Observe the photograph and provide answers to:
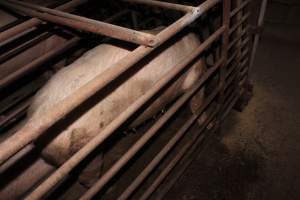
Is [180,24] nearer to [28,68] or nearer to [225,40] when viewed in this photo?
[225,40]

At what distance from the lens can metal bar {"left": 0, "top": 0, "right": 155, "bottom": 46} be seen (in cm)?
142

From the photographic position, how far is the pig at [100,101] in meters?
1.94

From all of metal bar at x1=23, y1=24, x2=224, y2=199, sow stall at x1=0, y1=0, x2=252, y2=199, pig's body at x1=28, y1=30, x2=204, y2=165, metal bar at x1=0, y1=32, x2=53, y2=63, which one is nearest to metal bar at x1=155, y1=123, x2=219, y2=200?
sow stall at x1=0, y1=0, x2=252, y2=199

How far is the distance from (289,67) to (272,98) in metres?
0.96

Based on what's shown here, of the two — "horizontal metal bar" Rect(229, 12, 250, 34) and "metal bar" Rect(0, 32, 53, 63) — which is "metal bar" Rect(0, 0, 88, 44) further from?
"horizontal metal bar" Rect(229, 12, 250, 34)

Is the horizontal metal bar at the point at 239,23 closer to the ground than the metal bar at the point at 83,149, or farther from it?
closer to the ground

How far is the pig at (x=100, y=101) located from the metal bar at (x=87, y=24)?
1.49 feet

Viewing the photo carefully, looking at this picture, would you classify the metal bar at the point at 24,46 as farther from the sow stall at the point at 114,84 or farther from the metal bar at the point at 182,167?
the metal bar at the point at 182,167

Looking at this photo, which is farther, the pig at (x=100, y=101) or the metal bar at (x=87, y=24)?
the pig at (x=100, y=101)

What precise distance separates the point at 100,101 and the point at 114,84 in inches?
7.2

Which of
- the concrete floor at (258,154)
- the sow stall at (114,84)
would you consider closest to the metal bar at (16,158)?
the sow stall at (114,84)

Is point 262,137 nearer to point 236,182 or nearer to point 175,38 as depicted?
point 236,182

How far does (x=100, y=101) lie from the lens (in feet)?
6.72

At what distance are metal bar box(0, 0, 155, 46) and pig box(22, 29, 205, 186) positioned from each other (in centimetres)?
45
